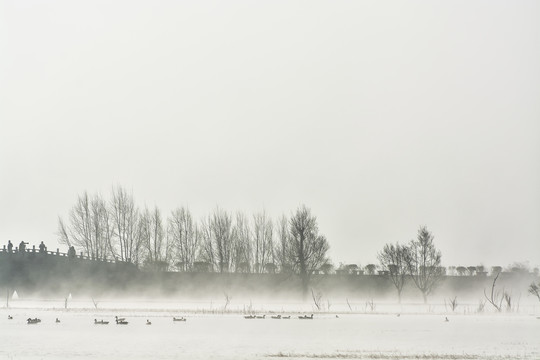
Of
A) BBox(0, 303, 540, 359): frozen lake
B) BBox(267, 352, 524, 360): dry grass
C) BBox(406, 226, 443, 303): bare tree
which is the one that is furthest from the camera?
BBox(406, 226, 443, 303): bare tree

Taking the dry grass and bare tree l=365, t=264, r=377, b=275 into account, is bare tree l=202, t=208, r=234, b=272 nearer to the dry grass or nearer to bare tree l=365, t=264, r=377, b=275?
bare tree l=365, t=264, r=377, b=275

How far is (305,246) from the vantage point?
70.8 meters

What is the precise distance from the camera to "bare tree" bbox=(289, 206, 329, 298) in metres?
69.5

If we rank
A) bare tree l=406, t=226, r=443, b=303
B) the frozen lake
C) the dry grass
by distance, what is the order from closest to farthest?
1. the dry grass
2. the frozen lake
3. bare tree l=406, t=226, r=443, b=303

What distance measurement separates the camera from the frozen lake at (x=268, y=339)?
68.9 feet

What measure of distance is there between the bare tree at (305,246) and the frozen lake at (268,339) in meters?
33.5

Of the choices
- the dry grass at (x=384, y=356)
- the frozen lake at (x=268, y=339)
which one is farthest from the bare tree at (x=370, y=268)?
the dry grass at (x=384, y=356)

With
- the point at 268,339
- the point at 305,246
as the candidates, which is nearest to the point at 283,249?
the point at 305,246

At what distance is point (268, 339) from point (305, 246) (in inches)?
1794

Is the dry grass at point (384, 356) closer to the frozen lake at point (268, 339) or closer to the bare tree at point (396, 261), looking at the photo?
the frozen lake at point (268, 339)

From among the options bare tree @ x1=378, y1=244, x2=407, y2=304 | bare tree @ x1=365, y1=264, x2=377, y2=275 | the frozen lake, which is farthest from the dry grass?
bare tree @ x1=365, y1=264, x2=377, y2=275

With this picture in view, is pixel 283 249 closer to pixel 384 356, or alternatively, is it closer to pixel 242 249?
pixel 242 249

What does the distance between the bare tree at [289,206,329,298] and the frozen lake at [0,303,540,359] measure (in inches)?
1317

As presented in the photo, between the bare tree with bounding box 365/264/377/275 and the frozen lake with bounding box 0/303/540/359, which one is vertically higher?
the bare tree with bounding box 365/264/377/275
